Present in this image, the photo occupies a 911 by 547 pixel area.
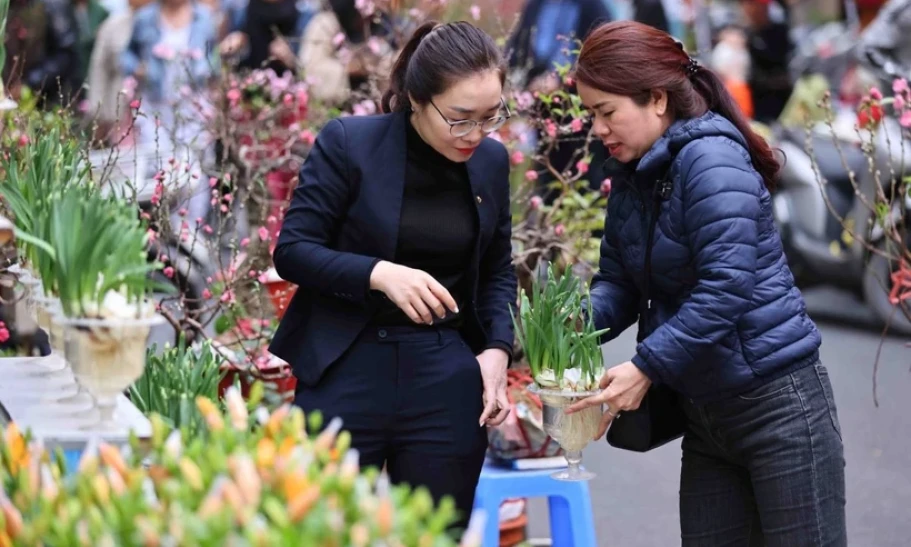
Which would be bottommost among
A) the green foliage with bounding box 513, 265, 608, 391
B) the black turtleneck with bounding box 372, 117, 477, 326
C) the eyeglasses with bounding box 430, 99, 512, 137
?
the green foliage with bounding box 513, 265, 608, 391

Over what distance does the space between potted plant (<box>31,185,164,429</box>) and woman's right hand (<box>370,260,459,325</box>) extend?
26.1 inches

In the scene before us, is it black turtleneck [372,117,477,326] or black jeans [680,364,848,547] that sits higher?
black turtleneck [372,117,477,326]

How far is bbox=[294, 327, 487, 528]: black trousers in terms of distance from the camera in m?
3.17

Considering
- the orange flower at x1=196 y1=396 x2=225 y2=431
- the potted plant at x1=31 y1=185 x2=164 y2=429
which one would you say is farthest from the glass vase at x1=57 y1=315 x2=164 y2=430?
the orange flower at x1=196 y1=396 x2=225 y2=431

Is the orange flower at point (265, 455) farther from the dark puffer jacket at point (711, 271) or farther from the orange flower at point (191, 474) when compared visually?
the dark puffer jacket at point (711, 271)

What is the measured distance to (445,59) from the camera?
3.09 metres

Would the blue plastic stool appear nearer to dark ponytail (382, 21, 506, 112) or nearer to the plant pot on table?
the plant pot on table

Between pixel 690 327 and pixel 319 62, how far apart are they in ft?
17.8

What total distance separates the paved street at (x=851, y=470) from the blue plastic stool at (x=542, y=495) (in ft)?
3.83

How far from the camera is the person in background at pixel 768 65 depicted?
40.5 ft

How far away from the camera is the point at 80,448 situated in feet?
8.12

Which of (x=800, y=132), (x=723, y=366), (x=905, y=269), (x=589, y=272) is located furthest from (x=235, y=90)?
(x=800, y=132)

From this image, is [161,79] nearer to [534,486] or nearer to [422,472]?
[534,486]

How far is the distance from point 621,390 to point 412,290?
51 cm
